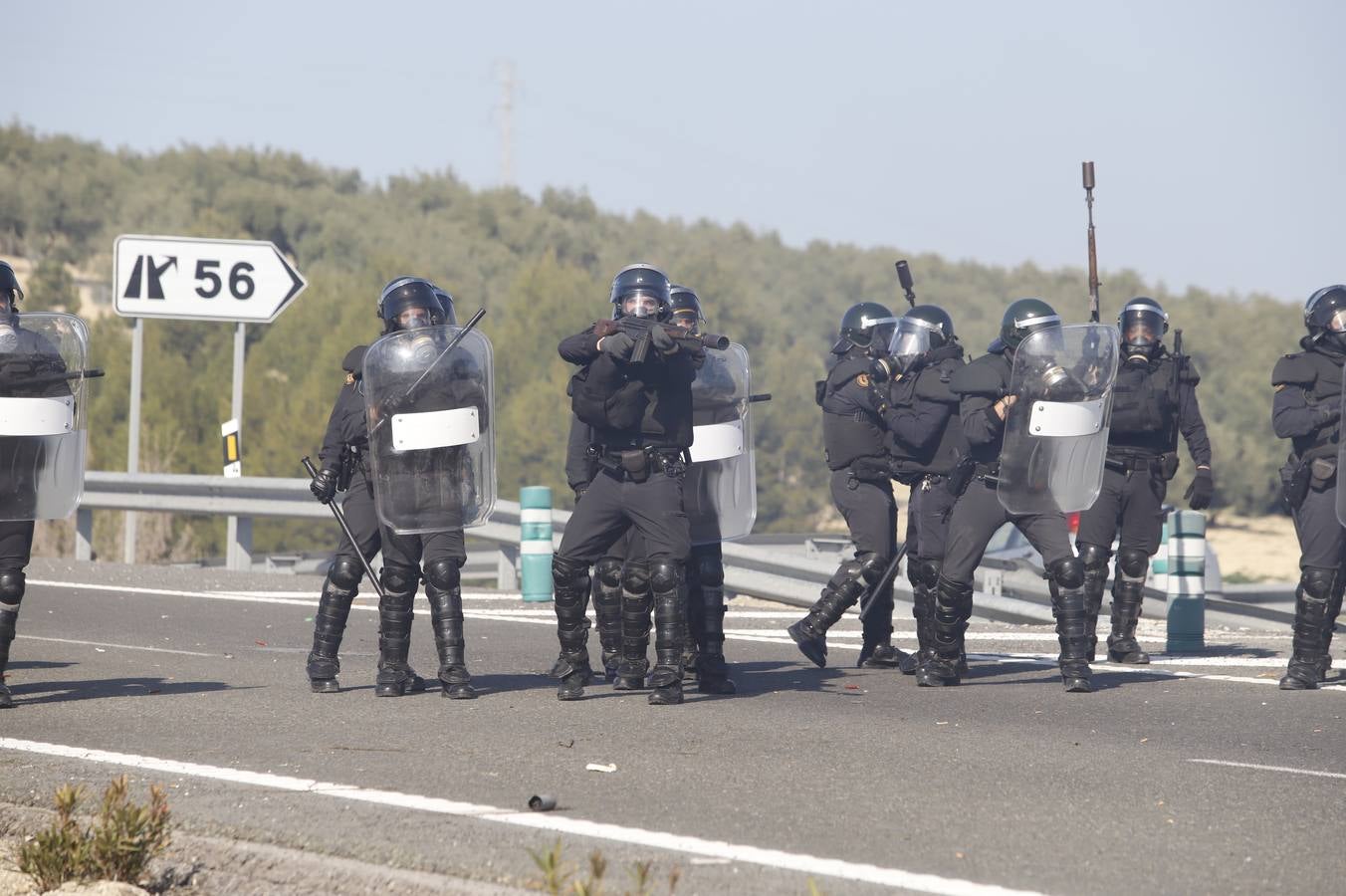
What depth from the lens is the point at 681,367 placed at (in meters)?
8.74

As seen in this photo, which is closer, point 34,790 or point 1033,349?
point 34,790

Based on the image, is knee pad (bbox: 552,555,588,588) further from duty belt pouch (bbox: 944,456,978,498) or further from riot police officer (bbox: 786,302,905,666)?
duty belt pouch (bbox: 944,456,978,498)

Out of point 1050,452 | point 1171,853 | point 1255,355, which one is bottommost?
point 1171,853

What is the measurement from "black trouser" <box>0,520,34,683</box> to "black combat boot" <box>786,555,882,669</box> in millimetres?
3958

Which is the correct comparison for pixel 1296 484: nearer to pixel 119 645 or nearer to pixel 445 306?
pixel 445 306

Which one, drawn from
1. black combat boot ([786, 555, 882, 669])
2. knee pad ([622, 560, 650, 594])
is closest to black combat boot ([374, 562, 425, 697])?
knee pad ([622, 560, 650, 594])

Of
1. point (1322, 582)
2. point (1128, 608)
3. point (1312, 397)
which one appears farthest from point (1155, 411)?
point (1322, 582)

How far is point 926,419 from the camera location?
9961 mm

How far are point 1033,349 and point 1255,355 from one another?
55901 millimetres

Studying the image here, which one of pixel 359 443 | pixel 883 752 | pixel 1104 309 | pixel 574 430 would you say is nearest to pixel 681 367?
pixel 574 430

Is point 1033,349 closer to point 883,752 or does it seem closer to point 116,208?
point 883,752

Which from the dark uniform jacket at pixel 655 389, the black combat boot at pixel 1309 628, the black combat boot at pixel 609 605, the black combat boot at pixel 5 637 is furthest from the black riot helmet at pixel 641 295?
the black combat boot at pixel 1309 628

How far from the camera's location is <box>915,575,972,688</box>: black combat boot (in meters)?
9.66

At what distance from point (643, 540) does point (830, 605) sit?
5.10 feet
